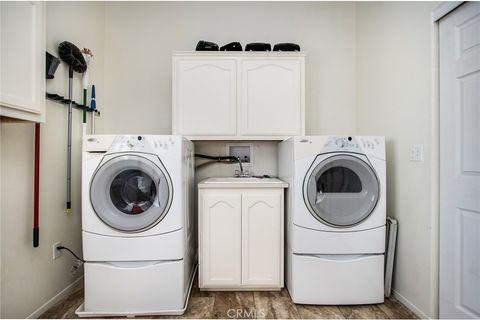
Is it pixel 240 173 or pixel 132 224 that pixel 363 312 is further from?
pixel 132 224

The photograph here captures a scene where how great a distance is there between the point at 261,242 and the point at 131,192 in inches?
41.3

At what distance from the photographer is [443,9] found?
1.41 meters

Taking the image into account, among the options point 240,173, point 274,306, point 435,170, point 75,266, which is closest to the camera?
point 435,170

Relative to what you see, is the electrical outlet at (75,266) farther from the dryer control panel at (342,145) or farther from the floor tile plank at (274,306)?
the dryer control panel at (342,145)

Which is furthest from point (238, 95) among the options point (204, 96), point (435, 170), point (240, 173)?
point (435, 170)

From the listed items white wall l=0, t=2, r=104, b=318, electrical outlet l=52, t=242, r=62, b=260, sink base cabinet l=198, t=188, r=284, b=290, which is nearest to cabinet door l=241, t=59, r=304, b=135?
sink base cabinet l=198, t=188, r=284, b=290

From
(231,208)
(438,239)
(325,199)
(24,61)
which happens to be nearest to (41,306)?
(231,208)

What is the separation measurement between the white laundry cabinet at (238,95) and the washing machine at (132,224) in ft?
1.88

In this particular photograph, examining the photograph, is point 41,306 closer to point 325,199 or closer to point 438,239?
point 325,199

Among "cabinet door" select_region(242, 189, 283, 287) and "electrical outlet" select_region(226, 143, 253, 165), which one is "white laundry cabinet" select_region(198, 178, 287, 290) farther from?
"electrical outlet" select_region(226, 143, 253, 165)

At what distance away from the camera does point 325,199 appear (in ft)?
5.57

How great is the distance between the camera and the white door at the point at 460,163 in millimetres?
1271

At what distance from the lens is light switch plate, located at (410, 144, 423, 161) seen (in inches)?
62.1

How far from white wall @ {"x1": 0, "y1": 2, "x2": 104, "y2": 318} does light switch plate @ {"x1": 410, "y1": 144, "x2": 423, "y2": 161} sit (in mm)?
2612
